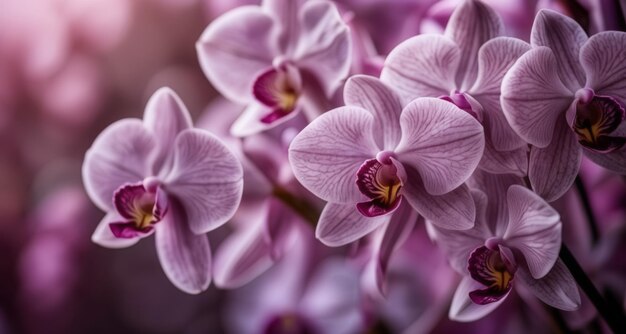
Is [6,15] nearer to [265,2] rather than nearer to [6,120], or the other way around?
[6,120]

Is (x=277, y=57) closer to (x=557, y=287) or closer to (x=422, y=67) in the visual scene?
(x=422, y=67)

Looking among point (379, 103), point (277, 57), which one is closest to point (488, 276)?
point (379, 103)

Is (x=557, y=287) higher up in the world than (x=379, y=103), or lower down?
lower down

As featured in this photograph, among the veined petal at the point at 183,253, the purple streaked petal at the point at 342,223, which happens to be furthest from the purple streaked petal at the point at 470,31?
the veined petal at the point at 183,253

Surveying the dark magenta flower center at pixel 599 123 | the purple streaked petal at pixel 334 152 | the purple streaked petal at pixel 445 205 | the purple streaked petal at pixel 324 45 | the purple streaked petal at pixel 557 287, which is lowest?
the purple streaked petal at pixel 557 287

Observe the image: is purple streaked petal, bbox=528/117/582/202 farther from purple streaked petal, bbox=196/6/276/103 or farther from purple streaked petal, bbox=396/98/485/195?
purple streaked petal, bbox=196/6/276/103

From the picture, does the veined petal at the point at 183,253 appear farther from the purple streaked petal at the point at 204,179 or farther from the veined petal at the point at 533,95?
the veined petal at the point at 533,95

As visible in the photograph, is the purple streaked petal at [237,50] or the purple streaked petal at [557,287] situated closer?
the purple streaked petal at [557,287]
